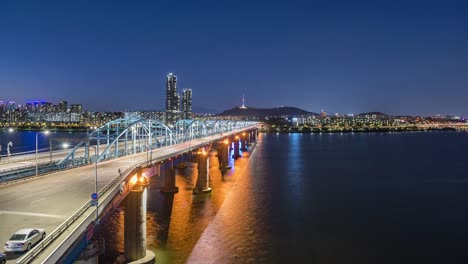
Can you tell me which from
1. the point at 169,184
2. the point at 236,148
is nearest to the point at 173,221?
the point at 169,184

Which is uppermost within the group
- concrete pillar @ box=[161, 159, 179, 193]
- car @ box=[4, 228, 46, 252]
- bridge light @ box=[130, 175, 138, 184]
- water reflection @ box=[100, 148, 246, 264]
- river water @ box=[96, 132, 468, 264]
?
bridge light @ box=[130, 175, 138, 184]

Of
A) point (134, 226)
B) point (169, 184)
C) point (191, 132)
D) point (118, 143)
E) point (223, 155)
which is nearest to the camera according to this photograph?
point (134, 226)

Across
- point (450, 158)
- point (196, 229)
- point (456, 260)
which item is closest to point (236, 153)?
point (450, 158)

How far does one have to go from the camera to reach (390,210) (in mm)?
56438

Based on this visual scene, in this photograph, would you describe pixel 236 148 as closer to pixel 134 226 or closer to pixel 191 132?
pixel 191 132

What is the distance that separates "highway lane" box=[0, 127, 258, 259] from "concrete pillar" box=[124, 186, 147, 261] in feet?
8.25

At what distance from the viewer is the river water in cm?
3716

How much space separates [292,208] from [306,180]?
1080 inches

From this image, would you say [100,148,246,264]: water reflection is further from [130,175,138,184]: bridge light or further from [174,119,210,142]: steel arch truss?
[174,119,210,142]: steel arch truss

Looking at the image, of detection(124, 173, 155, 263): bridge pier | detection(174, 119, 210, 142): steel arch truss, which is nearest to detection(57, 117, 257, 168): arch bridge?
detection(174, 119, 210, 142): steel arch truss

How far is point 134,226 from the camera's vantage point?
1175 inches

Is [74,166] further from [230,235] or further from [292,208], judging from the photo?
[292,208]

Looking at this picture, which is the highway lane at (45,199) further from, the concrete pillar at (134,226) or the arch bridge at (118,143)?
the concrete pillar at (134,226)

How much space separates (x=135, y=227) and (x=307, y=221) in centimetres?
2508
